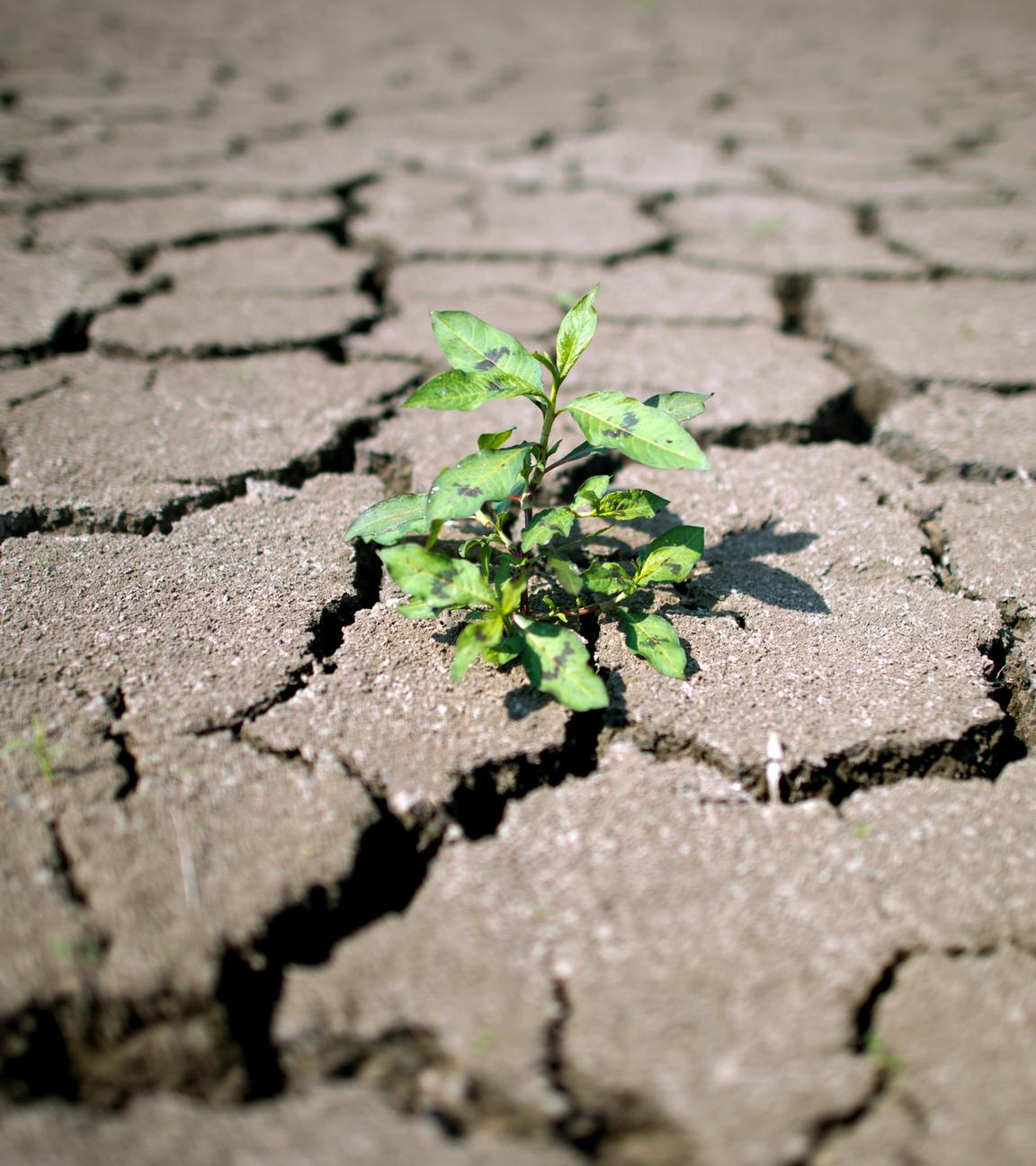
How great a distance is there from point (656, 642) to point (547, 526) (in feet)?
0.69

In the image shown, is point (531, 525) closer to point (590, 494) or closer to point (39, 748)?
point (590, 494)

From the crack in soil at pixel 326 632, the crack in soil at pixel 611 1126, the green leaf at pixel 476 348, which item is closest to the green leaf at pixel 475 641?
the crack in soil at pixel 326 632

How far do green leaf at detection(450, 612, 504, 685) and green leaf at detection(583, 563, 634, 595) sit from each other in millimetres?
185

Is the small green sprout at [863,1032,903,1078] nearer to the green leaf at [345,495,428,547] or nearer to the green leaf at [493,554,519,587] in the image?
the green leaf at [493,554,519,587]

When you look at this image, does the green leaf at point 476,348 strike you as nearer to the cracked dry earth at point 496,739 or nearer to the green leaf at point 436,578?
the green leaf at point 436,578

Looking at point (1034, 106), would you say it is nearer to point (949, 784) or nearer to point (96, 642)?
point (949, 784)

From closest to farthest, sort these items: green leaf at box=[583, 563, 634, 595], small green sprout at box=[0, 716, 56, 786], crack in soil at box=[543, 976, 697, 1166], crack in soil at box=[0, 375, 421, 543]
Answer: crack in soil at box=[543, 976, 697, 1166]
small green sprout at box=[0, 716, 56, 786]
green leaf at box=[583, 563, 634, 595]
crack in soil at box=[0, 375, 421, 543]

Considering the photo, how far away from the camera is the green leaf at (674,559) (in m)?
1.23

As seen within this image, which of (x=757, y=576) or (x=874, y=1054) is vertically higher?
(x=757, y=576)

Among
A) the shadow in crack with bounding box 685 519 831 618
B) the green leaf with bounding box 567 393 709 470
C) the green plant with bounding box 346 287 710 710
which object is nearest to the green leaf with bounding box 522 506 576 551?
the green plant with bounding box 346 287 710 710

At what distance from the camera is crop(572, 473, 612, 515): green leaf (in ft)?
3.98

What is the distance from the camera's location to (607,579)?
49.1 inches

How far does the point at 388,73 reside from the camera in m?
4.79

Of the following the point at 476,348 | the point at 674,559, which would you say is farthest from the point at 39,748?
the point at 674,559
